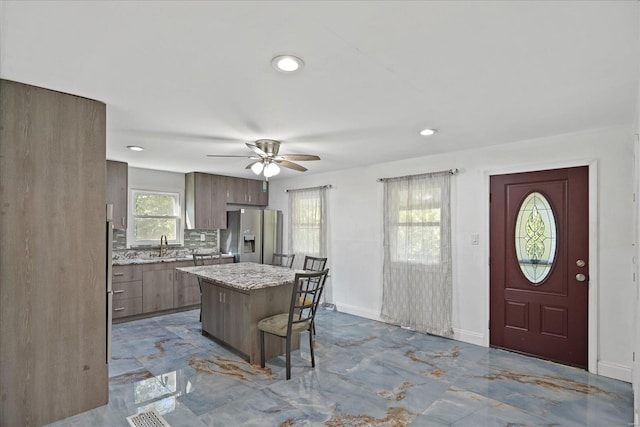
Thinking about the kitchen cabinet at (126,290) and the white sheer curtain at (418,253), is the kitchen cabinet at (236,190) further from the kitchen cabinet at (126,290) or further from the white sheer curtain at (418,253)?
the white sheer curtain at (418,253)

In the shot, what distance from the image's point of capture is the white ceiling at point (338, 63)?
5.00 ft

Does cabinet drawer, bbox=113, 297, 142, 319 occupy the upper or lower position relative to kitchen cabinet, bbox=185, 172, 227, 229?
lower

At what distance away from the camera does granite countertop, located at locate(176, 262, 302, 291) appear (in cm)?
319

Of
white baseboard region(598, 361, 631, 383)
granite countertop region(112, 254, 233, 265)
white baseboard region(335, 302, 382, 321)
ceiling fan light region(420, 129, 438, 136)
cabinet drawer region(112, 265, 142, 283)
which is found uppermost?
ceiling fan light region(420, 129, 438, 136)

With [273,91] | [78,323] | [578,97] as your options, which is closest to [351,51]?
[273,91]

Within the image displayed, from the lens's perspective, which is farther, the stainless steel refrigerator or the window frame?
the stainless steel refrigerator

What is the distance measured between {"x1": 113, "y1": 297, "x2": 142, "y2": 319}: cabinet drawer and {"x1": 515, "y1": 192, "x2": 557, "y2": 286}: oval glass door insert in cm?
508

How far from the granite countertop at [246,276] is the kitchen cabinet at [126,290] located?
4.88 ft

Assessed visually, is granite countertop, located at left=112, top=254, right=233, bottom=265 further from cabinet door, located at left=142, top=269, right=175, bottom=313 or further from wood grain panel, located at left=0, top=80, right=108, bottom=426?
wood grain panel, located at left=0, top=80, right=108, bottom=426

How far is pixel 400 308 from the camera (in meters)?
4.73

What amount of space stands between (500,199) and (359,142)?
1.75 metres

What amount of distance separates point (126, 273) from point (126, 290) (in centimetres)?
24

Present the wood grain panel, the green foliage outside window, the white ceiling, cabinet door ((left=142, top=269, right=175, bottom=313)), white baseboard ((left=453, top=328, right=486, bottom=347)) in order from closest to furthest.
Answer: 1. the white ceiling
2. the wood grain panel
3. white baseboard ((left=453, top=328, right=486, bottom=347))
4. cabinet door ((left=142, top=269, right=175, bottom=313))
5. the green foliage outside window

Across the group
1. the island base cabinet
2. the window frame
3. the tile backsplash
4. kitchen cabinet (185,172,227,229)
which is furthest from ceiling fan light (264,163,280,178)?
the tile backsplash
